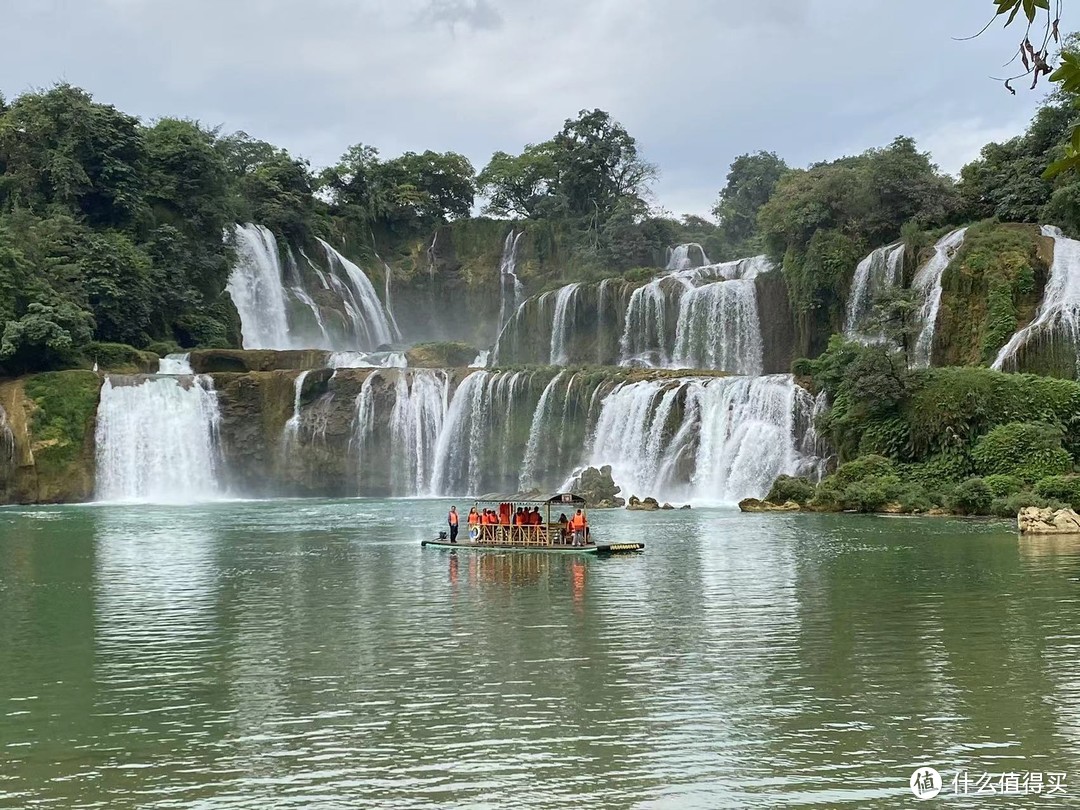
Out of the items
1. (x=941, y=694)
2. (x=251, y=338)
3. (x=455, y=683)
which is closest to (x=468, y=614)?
(x=455, y=683)

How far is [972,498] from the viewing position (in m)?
29.4

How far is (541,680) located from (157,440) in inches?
1379

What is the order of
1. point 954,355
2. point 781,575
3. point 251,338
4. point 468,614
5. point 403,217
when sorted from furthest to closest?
point 403,217, point 251,338, point 954,355, point 781,575, point 468,614

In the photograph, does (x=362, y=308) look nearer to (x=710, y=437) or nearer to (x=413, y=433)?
(x=413, y=433)

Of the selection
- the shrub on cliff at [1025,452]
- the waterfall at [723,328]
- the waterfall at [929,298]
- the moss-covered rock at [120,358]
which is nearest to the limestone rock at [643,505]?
the shrub on cliff at [1025,452]

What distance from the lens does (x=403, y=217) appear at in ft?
233

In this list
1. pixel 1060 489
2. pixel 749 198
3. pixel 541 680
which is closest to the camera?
pixel 541 680

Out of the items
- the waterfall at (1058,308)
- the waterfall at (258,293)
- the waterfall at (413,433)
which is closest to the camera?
the waterfall at (1058,308)

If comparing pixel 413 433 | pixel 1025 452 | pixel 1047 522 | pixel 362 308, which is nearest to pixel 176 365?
pixel 413 433

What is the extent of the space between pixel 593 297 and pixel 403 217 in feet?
74.4

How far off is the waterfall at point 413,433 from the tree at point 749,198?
32.3m

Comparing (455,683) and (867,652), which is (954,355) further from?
(455,683)

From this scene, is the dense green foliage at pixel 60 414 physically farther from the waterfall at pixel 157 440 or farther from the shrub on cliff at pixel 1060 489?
the shrub on cliff at pixel 1060 489

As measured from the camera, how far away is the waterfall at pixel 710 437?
36.7 metres
